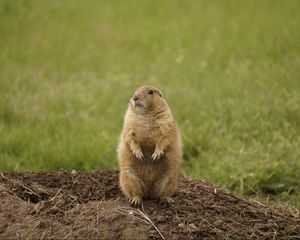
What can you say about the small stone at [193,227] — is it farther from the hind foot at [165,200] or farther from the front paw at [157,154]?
the front paw at [157,154]

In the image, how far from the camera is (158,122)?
5.14 m

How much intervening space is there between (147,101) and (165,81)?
456 centimetres

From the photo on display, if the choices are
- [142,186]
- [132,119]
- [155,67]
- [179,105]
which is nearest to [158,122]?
[132,119]

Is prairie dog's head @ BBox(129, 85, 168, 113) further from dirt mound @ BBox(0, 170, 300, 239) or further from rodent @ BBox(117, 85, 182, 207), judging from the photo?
dirt mound @ BBox(0, 170, 300, 239)

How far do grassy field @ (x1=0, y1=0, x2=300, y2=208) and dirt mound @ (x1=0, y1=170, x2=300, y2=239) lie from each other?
50.3 inches

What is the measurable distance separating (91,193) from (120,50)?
6102 mm

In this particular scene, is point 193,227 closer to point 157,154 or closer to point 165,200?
point 165,200

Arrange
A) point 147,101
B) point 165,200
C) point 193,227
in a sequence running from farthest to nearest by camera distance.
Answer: point 147,101, point 165,200, point 193,227

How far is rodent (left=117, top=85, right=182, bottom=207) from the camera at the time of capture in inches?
197

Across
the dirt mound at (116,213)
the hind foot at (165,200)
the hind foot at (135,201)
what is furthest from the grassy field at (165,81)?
the hind foot at (135,201)

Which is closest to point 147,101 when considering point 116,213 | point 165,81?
point 116,213

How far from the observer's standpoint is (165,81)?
32.0ft

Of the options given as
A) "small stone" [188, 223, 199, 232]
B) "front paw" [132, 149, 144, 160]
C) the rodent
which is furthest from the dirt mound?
"front paw" [132, 149, 144, 160]

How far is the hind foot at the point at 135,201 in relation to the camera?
4.93 meters
